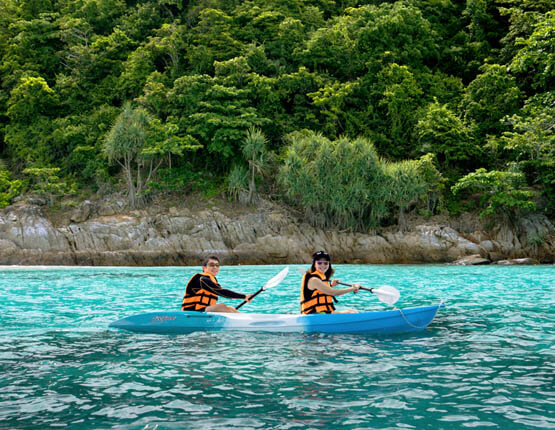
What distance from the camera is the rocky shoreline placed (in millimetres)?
24625

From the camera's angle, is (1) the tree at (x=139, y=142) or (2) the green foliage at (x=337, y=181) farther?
(1) the tree at (x=139, y=142)

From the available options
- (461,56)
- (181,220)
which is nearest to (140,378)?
(181,220)

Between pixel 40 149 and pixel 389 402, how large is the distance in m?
30.9

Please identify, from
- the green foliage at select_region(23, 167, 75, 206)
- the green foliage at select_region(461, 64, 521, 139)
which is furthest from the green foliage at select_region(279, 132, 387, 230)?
the green foliage at select_region(23, 167, 75, 206)

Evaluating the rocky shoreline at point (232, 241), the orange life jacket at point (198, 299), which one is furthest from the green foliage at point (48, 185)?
the orange life jacket at point (198, 299)

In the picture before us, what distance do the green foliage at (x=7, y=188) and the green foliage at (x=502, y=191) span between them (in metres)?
22.9

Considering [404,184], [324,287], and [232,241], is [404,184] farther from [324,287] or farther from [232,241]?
[324,287]

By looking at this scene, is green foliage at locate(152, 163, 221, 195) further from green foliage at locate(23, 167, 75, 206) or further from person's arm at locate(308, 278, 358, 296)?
person's arm at locate(308, 278, 358, 296)

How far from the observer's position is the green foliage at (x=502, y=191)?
2469 centimetres

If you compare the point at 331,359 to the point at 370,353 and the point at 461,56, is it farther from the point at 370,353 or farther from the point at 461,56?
the point at 461,56

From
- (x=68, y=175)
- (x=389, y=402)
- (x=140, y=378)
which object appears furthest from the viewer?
(x=68, y=175)

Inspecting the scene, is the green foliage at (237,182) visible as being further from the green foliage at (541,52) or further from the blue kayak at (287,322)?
the blue kayak at (287,322)

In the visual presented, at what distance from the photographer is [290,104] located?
33.0 m

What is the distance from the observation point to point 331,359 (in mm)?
5641
